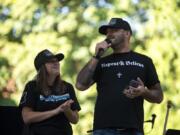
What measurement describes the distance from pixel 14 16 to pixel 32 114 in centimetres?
536

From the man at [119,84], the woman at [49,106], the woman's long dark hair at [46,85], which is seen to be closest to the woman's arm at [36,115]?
the woman at [49,106]

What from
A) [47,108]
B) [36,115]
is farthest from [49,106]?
[36,115]

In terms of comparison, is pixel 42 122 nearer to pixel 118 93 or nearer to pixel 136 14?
pixel 118 93

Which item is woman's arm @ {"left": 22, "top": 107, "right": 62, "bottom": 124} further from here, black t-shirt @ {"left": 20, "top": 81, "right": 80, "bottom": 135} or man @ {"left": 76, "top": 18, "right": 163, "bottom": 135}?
man @ {"left": 76, "top": 18, "right": 163, "bottom": 135}

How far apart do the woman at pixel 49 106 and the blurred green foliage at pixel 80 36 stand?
14.7 ft

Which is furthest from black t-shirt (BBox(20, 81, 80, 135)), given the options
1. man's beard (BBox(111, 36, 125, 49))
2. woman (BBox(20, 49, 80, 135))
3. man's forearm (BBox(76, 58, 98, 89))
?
man's beard (BBox(111, 36, 125, 49))

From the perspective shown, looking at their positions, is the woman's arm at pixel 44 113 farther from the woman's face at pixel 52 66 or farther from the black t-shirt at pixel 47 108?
the woman's face at pixel 52 66

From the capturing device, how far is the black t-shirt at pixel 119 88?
12.7 feet

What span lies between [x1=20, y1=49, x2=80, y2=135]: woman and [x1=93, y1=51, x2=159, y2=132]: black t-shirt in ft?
1.12

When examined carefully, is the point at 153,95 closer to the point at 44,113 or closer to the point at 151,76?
the point at 151,76

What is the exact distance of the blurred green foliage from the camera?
8.97m

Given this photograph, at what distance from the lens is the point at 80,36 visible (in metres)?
9.27

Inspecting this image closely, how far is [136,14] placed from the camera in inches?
361

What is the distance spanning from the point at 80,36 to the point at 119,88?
542 cm
